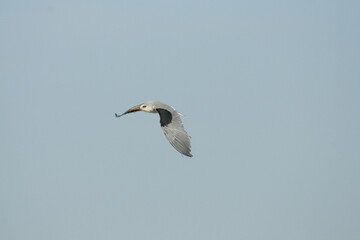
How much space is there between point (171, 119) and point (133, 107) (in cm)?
335

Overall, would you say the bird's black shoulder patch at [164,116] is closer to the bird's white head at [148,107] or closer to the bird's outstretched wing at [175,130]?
the bird's outstretched wing at [175,130]

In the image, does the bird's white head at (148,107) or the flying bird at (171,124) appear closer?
the flying bird at (171,124)

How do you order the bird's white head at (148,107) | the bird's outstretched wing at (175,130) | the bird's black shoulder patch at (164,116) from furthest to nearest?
the bird's white head at (148,107) < the bird's black shoulder patch at (164,116) < the bird's outstretched wing at (175,130)

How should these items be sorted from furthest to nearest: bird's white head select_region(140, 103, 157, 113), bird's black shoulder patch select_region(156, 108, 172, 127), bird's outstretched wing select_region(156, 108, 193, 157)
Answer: bird's white head select_region(140, 103, 157, 113) < bird's black shoulder patch select_region(156, 108, 172, 127) < bird's outstretched wing select_region(156, 108, 193, 157)

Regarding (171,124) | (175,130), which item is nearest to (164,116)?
(171,124)

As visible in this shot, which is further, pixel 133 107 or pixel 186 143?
pixel 133 107

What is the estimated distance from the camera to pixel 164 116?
221 feet

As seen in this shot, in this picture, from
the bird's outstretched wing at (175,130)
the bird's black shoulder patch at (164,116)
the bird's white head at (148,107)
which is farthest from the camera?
the bird's white head at (148,107)

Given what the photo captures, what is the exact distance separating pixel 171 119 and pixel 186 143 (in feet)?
6.93

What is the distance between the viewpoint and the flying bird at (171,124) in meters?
65.1

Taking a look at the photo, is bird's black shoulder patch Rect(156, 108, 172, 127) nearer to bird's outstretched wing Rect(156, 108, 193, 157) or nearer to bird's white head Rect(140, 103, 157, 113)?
bird's outstretched wing Rect(156, 108, 193, 157)

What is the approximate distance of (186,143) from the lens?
65.2 m

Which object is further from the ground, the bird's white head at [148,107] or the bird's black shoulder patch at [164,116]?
the bird's white head at [148,107]

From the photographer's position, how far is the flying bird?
2564 inches
